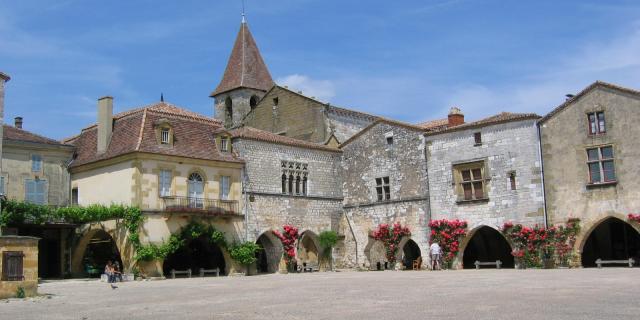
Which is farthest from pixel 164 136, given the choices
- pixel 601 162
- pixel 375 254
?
pixel 601 162

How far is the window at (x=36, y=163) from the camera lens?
34.5 m

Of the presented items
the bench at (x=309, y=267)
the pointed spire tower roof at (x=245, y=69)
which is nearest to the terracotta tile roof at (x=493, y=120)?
the bench at (x=309, y=267)

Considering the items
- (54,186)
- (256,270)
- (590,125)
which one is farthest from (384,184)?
(54,186)

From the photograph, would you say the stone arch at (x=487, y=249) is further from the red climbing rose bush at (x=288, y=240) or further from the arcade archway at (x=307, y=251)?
the red climbing rose bush at (x=288, y=240)

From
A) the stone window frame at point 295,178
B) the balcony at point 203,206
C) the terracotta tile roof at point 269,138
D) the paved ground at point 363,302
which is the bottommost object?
the paved ground at point 363,302

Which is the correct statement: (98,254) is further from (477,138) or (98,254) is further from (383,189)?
(477,138)

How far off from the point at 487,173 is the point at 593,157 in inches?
197

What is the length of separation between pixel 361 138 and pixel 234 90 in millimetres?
16049

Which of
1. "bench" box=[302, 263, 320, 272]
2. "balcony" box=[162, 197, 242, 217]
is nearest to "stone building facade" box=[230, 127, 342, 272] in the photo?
"bench" box=[302, 263, 320, 272]

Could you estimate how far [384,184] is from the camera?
3878cm

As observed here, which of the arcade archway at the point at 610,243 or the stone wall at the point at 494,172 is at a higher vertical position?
the stone wall at the point at 494,172

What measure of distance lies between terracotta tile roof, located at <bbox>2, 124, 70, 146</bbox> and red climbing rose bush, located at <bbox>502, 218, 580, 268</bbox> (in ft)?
72.4

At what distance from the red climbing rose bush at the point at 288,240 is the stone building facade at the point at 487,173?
7.07 metres

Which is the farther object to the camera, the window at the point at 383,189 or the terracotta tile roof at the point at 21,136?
the window at the point at 383,189
